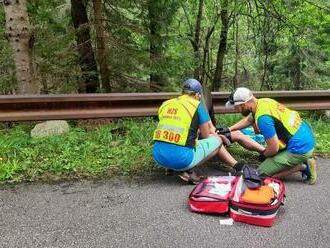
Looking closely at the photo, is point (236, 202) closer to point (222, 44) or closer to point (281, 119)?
point (281, 119)

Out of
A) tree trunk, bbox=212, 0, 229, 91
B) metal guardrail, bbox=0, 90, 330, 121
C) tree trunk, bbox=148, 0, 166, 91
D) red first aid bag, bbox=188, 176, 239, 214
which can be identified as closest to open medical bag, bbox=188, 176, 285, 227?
red first aid bag, bbox=188, 176, 239, 214

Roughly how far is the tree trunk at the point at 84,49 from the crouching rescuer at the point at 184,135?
572 cm

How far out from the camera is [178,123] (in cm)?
475

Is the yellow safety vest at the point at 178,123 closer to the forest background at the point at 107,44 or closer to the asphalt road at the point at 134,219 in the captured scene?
the asphalt road at the point at 134,219

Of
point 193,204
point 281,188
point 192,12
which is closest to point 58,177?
point 193,204

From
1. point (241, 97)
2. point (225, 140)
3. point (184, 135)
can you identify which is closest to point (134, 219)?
point (184, 135)

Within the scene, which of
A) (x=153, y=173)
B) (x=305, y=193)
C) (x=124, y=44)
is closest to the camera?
(x=305, y=193)

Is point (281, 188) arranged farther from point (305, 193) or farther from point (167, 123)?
point (167, 123)

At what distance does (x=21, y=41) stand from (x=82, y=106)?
60.3 inches

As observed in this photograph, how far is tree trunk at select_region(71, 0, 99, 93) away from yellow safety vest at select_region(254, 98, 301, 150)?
6.05 metres

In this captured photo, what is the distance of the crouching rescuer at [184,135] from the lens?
4727 mm

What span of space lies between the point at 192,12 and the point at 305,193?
13.2 metres

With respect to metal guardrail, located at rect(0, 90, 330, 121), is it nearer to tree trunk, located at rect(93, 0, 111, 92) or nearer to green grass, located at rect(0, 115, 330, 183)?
green grass, located at rect(0, 115, 330, 183)

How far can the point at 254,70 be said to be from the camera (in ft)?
81.1
